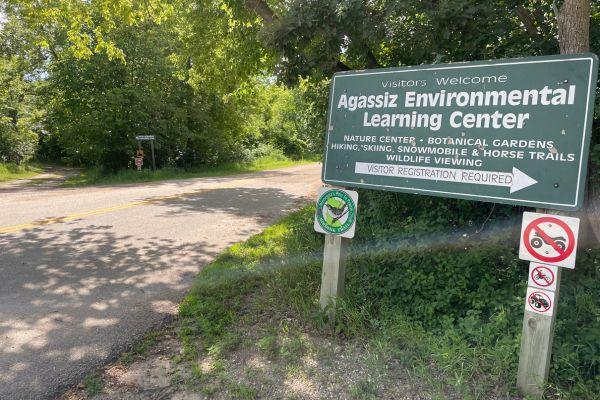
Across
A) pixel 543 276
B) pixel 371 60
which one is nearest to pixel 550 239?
pixel 543 276

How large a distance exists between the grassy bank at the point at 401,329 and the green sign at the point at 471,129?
2.83 ft

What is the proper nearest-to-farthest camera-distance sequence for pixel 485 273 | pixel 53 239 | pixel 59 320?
pixel 485 273, pixel 59 320, pixel 53 239

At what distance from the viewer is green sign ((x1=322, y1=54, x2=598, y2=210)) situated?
261 cm

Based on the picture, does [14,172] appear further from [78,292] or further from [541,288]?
[541,288]

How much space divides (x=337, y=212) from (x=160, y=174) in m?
18.7

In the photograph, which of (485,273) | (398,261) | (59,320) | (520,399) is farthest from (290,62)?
(520,399)

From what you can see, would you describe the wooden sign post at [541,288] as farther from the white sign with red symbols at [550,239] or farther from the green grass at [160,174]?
the green grass at [160,174]

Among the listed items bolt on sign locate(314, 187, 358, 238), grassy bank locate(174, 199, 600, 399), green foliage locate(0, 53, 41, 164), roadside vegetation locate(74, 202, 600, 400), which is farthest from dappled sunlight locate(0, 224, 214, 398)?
green foliage locate(0, 53, 41, 164)

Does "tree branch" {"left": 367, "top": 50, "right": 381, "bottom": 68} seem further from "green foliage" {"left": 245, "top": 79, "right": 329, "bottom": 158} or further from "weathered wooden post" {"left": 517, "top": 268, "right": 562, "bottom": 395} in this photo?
"green foliage" {"left": 245, "top": 79, "right": 329, "bottom": 158}

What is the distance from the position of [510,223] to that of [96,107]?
68.7 ft

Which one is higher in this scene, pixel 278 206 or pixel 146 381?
pixel 278 206

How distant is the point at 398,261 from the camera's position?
12.5 feet

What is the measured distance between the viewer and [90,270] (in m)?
5.64

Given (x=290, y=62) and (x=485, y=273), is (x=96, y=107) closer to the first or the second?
(x=290, y=62)
